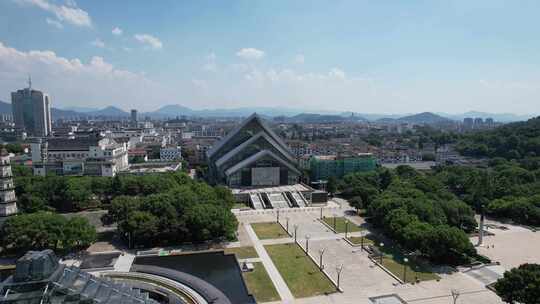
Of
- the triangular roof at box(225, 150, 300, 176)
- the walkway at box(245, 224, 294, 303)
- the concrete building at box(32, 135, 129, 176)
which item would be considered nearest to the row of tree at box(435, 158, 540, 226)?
the walkway at box(245, 224, 294, 303)

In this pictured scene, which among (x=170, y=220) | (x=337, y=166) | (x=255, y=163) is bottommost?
(x=170, y=220)

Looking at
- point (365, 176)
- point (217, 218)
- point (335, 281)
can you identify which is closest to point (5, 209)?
point (217, 218)

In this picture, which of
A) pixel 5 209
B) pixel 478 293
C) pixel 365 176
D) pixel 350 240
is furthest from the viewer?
pixel 365 176

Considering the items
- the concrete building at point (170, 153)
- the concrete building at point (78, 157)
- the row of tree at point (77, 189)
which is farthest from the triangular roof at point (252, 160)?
the concrete building at point (170, 153)

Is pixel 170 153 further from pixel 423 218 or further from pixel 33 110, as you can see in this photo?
pixel 33 110

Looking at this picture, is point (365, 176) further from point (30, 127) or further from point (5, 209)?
point (30, 127)

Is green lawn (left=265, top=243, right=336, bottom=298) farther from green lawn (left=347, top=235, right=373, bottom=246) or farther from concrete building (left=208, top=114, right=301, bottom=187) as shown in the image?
concrete building (left=208, top=114, right=301, bottom=187)

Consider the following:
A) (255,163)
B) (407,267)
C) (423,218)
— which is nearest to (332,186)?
(255,163)
